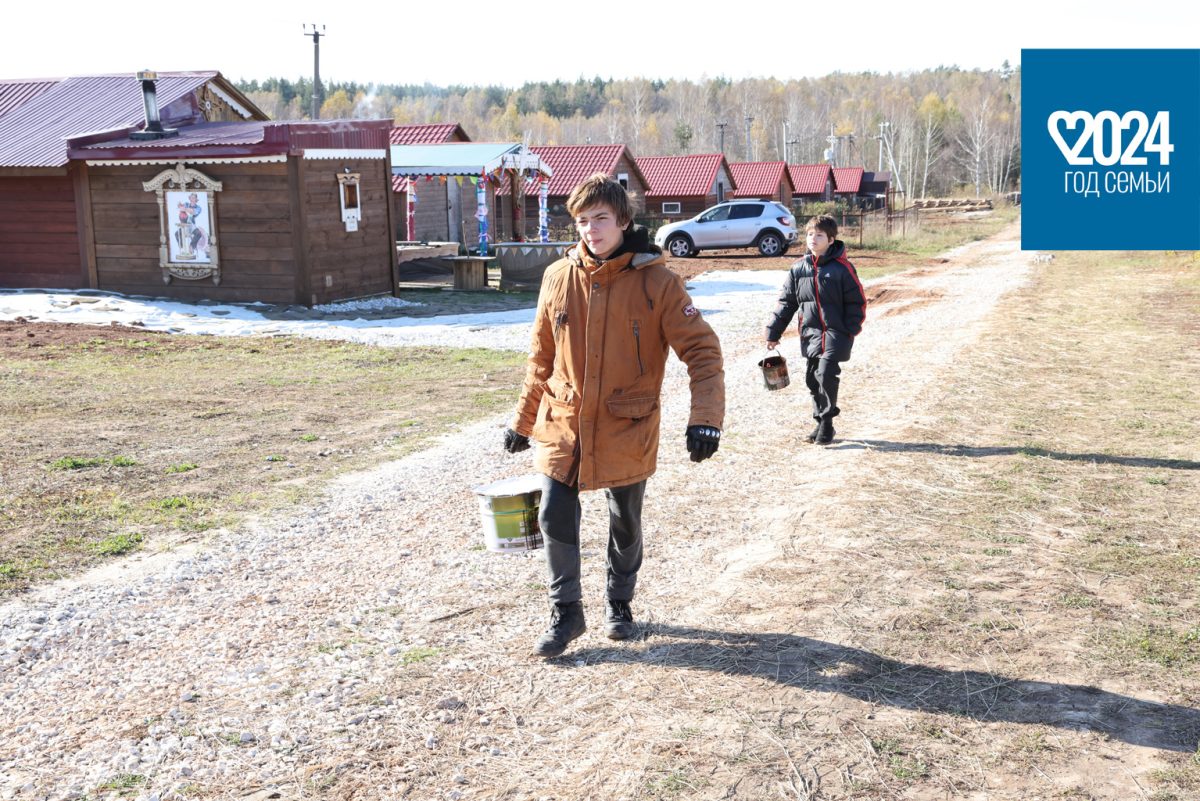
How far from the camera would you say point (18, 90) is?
2484 centimetres

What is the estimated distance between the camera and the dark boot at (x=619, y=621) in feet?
15.1

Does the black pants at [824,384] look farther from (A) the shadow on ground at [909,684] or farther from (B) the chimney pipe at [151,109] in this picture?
(B) the chimney pipe at [151,109]

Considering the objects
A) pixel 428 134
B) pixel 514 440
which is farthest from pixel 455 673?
pixel 428 134

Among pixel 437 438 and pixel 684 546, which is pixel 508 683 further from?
pixel 437 438

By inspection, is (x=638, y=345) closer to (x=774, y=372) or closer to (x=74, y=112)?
(x=774, y=372)

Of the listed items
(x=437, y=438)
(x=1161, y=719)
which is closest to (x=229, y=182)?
(x=437, y=438)

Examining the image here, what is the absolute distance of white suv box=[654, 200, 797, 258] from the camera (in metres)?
32.0

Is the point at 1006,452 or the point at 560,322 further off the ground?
the point at 560,322

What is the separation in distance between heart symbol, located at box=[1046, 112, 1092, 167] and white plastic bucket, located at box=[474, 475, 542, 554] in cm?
2127

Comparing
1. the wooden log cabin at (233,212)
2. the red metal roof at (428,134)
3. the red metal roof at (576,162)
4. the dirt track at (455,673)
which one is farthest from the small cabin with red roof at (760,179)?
the dirt track at (455,673)

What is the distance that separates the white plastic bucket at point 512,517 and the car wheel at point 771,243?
28206mm

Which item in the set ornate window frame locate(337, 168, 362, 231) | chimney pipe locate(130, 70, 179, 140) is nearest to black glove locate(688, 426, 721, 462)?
ornate window frame locate(337, 168, 362, 231)

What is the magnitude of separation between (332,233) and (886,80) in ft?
568

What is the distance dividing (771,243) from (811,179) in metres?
40.3
